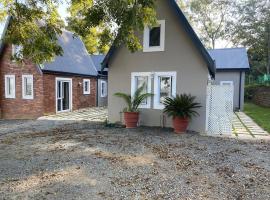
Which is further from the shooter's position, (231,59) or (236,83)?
(231,59)

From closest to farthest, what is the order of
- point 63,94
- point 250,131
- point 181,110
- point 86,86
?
point 181,110 < point 250,131 < point 63,94 < point 86,86

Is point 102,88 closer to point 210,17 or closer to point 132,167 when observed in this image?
point 132,167

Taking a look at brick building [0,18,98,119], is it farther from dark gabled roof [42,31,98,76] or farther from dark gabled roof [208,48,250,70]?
dark gabled roof [208,48,250,70]

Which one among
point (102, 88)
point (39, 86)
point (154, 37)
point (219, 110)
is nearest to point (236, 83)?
point (219, 110)

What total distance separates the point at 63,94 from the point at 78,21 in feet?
28.4

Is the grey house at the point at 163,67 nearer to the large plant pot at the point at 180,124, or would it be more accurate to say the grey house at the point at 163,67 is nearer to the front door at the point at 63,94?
the large plant pot at the point at 180,124

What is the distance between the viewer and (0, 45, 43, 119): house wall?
1491 centimetres

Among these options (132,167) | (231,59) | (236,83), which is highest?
(231,59)

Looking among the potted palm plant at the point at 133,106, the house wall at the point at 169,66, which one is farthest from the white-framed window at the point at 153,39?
the potted palm plant at the point at 133,106

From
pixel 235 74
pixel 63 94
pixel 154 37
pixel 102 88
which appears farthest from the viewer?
pixel 102 88

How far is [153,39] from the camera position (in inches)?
435

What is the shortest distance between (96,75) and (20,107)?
21.2ft

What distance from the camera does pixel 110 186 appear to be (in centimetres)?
461

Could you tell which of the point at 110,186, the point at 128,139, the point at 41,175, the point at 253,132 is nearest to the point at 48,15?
the point at 128,139
